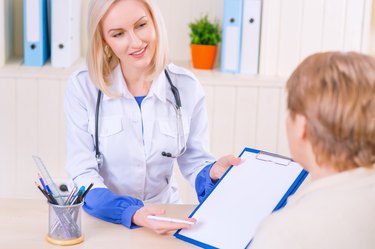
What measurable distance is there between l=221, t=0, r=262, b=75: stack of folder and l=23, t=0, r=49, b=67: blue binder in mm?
742

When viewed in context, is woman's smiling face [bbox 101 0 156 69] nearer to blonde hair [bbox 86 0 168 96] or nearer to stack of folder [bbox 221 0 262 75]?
blonde hair [bbox 86 0 168 96]

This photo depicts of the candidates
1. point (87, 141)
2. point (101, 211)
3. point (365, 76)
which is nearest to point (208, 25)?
point (87, 141)

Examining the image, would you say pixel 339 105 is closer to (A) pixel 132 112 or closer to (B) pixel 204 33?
(A) pixel 132 112

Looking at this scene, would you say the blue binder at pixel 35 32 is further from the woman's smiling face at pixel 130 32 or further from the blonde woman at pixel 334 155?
the blonde woman at pixel 334 155

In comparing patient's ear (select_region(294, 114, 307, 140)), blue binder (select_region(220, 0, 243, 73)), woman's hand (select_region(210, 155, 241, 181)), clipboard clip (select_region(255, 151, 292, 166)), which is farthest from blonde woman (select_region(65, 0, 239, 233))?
blue binder (select_region(220, 0, 243, 73))

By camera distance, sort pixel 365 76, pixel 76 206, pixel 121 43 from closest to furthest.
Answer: pixel 365 76
pixel 76 206
pixel 121 43

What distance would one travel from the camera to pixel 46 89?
285cm

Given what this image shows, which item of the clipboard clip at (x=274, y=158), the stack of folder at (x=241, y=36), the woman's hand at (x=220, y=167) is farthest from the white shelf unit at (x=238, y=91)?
the clipboard clip at (x=274, y=158)

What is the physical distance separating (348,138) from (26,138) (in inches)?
78.5

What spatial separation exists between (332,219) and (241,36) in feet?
6.09

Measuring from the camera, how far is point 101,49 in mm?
1994

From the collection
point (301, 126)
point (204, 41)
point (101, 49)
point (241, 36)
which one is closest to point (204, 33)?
point (204, 41)

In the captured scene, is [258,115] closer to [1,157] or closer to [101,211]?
[1,157]

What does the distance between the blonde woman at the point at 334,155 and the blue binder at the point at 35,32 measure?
187cm
